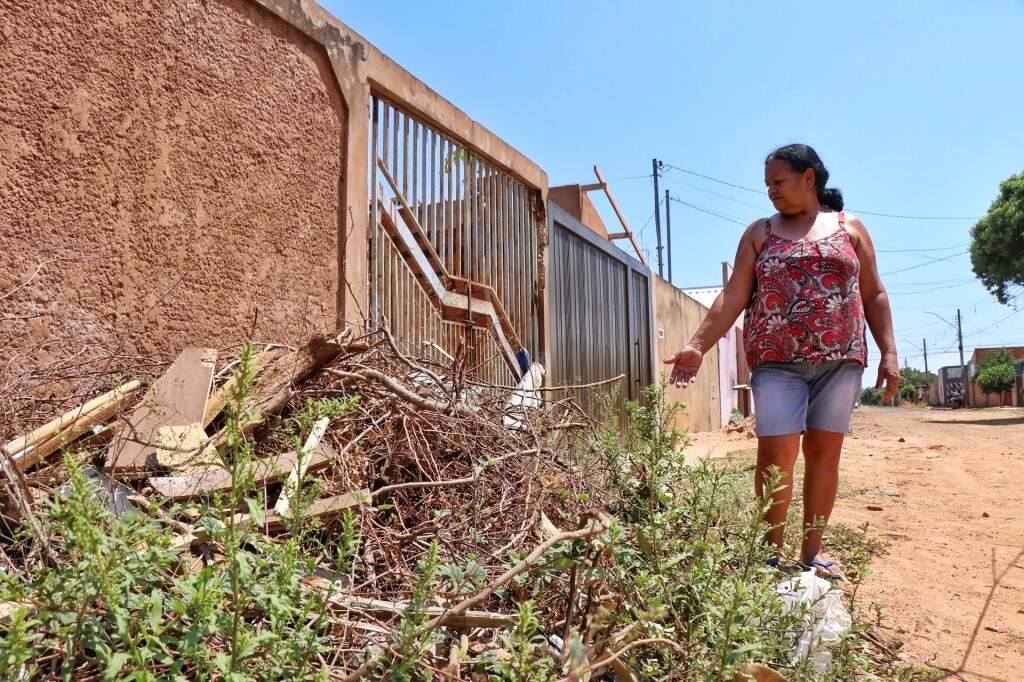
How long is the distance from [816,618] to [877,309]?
1557mm

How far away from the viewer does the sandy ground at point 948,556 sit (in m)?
2.21

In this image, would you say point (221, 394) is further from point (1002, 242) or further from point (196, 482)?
point (1002, 242)

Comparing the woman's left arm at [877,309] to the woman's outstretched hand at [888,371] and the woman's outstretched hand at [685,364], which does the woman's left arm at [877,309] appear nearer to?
the woman's outstretched hand at [888,371]

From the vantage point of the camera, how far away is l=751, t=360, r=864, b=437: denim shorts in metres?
2.65

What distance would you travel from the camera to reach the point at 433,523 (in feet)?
6.44

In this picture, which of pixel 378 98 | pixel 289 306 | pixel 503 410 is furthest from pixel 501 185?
pixel 503 410

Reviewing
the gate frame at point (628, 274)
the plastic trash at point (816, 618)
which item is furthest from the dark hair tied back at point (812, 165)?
the gate frame at point (628, 274)

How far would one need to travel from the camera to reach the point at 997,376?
109 ft

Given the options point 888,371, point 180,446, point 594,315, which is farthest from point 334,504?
point 594,315

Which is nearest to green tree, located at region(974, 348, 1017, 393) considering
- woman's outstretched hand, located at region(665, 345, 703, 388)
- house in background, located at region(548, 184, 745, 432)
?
house in background, located at region(548, 184, 745, 432)

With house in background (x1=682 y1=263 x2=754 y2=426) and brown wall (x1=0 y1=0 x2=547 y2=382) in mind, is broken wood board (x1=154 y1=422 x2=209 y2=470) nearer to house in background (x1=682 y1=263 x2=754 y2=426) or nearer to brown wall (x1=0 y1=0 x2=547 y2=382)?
brown wall (x1=0 y1=0 x2=547 y2=382)

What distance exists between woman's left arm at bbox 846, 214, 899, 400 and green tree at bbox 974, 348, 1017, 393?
119 feet

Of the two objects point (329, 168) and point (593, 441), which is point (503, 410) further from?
point (329, 168)

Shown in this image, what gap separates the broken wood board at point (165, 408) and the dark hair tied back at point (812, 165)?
7.10ft
